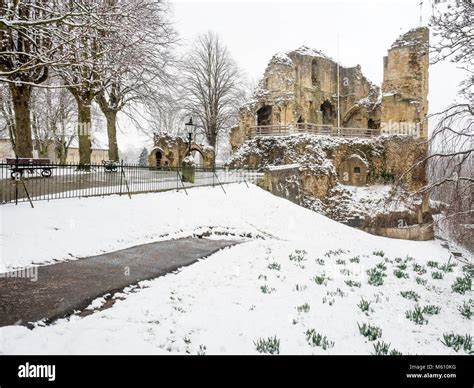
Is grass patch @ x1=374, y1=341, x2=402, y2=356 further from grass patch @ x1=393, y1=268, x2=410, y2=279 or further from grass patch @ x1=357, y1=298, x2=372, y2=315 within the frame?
grass patch @ x1=393, y1=268, x2=410, y2=279

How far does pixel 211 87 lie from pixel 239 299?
125 feet

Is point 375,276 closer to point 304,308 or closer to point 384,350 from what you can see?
point 304,308

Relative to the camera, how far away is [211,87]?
40156mm

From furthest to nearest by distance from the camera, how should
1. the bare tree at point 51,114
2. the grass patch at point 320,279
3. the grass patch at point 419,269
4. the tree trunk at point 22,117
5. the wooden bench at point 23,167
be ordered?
the bare tree at point 51,114 → the tree trunk at point 22,117 → the wooden bench at point 23,167 → the grass patch at point 419,269 → the grass patch at point 320,279

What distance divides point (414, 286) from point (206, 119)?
1405 inches

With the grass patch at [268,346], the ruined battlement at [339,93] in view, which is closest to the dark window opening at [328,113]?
the ruined battlement at [339,93]

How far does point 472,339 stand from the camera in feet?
14.1

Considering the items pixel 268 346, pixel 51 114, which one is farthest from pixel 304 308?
pixel 51 114

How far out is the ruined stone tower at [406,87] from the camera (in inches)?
1159

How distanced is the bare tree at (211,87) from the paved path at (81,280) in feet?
104

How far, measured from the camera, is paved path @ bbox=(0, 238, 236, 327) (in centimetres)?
451

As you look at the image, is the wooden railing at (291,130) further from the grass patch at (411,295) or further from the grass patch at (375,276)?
the grass patch at (411,295)

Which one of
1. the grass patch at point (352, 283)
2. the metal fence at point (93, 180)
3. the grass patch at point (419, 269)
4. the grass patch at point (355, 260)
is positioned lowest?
the grass patch at point (419, 269)

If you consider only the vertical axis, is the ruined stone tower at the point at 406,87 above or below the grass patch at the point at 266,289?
above
